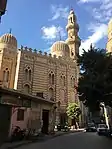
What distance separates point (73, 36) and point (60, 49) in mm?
7363

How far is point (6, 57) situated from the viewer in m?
43.1

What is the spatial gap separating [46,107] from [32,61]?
19.6 metres

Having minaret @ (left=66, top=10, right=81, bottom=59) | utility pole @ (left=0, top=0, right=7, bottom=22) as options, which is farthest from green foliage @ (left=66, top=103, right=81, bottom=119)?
utility pole @ (left=0, top=0, right=7, bottom=22)

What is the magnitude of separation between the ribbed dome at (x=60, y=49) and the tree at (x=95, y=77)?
3079cm

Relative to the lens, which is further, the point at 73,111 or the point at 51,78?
the point at 51,78

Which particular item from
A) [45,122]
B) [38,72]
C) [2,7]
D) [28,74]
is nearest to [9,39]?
[28,74]

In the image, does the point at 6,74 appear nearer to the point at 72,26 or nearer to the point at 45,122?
the point at 45,122

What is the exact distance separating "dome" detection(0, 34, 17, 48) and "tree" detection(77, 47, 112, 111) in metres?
29.6

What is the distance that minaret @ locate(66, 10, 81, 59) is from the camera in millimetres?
54903

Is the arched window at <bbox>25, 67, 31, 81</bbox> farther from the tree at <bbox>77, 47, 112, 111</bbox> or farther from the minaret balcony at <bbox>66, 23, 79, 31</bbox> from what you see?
the tree at <bbox>77, 47, 112, 111</bbox>

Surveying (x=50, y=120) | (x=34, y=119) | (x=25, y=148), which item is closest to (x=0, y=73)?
(x=50, y=120)

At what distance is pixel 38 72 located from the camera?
42875mm

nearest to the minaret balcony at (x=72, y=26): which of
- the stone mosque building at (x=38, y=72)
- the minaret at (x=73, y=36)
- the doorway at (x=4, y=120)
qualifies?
the minaret at (x=73, y=36)

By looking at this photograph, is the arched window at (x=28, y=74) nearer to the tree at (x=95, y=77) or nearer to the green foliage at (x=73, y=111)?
the green foliage at (x=73, y=111)
